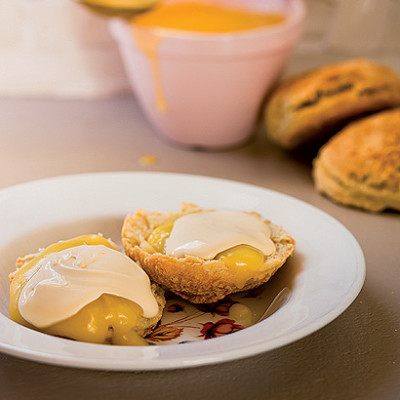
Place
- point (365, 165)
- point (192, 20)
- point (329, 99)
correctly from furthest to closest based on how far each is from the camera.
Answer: point (192, 20), point (329, 99), point (365, 165)

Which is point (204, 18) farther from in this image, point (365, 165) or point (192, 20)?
point (365, 165)

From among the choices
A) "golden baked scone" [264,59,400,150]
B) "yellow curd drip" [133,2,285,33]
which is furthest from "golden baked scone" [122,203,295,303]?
"yellow curd drip" [133,2,285,33]

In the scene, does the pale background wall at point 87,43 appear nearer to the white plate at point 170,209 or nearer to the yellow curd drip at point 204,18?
the yellow curd drip at point 204,18

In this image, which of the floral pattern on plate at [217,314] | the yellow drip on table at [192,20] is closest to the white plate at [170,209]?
the floral pattern on plate at [217,314]

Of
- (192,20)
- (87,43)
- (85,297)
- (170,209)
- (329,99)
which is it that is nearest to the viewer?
(85,297)

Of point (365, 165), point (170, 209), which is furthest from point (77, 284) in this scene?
point (365, 165)

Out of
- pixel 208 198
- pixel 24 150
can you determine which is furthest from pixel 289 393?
pixel 24 150

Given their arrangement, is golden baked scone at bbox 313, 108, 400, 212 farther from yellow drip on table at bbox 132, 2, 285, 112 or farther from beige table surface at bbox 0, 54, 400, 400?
yellow drip on table at bbox 132, 2, 285, 112

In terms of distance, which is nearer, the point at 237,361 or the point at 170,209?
the point at 237,361

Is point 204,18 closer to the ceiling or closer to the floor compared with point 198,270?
closer to the ceiling

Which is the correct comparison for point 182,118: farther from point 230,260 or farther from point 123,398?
point 123,398
